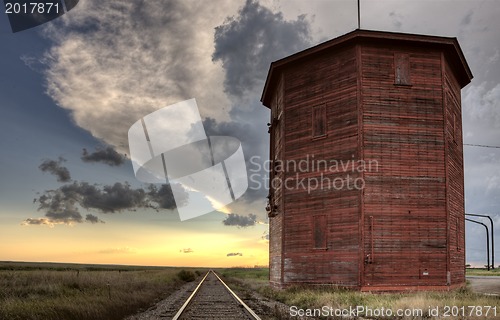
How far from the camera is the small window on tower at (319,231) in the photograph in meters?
20.8

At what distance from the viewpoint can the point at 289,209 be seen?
2272 centimetres

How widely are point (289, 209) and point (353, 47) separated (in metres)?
7.98

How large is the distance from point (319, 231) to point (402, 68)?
319 inches

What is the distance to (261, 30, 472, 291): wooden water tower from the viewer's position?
774 inches

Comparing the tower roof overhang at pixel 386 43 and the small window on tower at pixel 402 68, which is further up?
the tower roof overhang at pixel 386 43

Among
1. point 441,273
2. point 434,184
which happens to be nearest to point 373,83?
point 434,184

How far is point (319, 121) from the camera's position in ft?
71.6

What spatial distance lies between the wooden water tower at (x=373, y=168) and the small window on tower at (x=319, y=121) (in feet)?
0.16

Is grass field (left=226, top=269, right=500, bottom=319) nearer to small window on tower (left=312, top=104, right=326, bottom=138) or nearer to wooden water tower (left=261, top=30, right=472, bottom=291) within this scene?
wooden water tower (left=261, top=30, right=472, bottom=291)

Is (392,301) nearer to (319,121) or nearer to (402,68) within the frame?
(319,121)

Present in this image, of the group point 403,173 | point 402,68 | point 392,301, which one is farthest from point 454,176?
point 392,301

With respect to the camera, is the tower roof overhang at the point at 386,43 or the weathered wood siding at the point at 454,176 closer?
the tower roof overhang at the point at 386,43

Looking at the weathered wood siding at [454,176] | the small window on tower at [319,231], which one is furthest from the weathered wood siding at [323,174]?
the weathered wood siding at [454,176]

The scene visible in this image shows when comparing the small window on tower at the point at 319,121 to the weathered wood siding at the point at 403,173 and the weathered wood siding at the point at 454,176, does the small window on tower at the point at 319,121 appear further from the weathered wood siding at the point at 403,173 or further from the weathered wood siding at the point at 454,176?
the weathered wood siding at the point at 454,176
